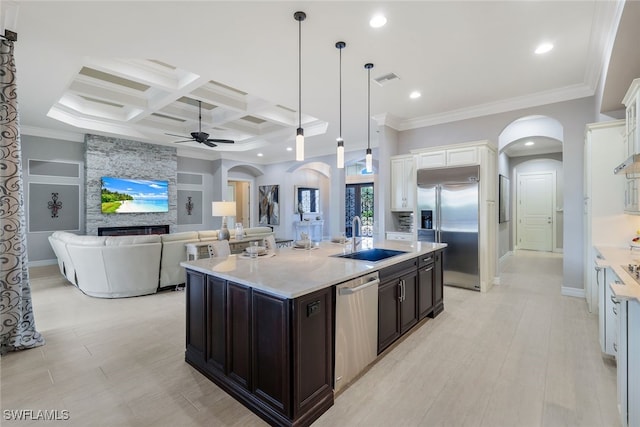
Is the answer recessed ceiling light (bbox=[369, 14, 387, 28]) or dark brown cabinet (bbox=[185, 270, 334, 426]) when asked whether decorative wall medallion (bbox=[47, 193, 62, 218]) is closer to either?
dark brown cabinet (bbox=[185, 270, 334, 426])

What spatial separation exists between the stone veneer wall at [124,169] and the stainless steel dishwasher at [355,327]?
7140 mm

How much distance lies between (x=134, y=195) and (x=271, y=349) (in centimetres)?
726

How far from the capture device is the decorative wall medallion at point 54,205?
6531 millimetres

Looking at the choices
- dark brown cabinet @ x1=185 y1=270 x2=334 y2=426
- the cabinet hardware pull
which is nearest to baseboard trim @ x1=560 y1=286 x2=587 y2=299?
the cabinet hardware pull

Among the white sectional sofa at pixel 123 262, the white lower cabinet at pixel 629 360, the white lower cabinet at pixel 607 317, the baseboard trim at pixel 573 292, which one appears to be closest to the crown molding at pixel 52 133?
the white sectional sofa at pixel 123 262

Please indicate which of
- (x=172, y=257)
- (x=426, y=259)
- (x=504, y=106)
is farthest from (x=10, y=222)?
(x=504, y=106)

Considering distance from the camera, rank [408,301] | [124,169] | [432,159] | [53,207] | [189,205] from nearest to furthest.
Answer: [408,301]
[432,159]
[53,207]
[124,169]
[189,205]

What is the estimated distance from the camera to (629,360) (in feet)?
5.08

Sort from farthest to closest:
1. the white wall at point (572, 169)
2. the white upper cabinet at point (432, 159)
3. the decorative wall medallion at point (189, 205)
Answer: the decorative wall medallion at point (189, 205) → the white upper cabinet at point (432, 159) → the white wall at point (572, 169)

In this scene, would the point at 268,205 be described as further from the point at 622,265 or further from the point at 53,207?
the point at 622,265

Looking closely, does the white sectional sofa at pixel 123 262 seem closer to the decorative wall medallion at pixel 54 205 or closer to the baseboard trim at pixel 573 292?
the decorative wall medallion at pixel 54 205

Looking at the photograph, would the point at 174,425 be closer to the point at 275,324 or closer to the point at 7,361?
the point at 275,324

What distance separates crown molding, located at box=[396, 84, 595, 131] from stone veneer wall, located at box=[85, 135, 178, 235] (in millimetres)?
6262

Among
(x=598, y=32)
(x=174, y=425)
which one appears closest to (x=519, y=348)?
(x=174, y=425)
